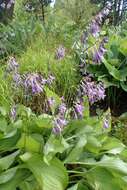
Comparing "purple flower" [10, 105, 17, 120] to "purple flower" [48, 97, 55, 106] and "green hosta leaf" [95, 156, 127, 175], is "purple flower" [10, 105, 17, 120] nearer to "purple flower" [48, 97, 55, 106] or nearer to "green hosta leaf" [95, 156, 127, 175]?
"purple flower" [48, 97, 55, 106]

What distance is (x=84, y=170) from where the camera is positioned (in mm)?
4297

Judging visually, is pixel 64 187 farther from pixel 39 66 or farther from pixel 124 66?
pixel 124 66

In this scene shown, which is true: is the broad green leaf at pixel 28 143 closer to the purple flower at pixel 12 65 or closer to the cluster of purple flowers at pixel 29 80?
the cluster of purple flowers at pixel 29 80

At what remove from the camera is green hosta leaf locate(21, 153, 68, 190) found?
3.99m

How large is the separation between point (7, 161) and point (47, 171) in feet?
1.04

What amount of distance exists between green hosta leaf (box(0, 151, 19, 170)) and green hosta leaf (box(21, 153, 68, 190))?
0.11m

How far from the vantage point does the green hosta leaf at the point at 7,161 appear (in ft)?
13.4

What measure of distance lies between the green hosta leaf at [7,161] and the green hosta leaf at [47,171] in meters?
0.11

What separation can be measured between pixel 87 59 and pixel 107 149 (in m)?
2.05

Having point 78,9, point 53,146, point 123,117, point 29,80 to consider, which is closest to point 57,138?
point 53,146

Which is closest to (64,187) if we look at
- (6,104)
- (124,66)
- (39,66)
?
(6,104)

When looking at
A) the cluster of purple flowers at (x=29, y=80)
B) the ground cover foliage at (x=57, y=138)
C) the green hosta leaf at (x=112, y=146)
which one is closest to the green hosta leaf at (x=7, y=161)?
the ground cover foliage at (x=57, y=138)

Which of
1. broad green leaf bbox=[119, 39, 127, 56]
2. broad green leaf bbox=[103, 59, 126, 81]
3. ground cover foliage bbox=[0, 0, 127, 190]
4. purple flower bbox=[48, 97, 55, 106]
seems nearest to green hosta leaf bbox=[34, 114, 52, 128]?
ground cover foliage bbox=[0, 0, 127, 190]

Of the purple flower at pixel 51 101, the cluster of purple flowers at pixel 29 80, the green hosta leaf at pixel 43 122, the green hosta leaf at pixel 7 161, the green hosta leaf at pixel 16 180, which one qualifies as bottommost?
the green hosta leaf at pixel 16 180
